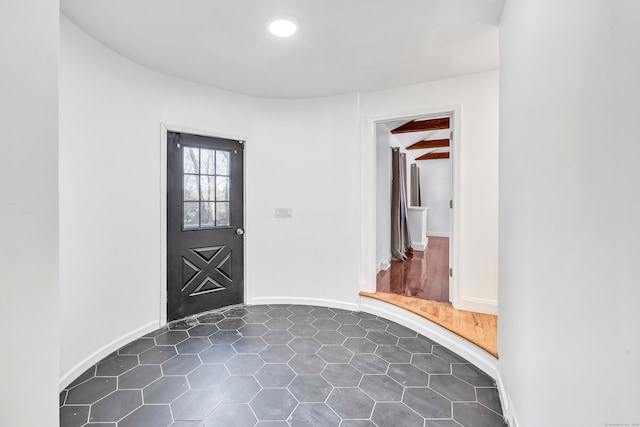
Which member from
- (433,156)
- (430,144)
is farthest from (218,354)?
(433,156)

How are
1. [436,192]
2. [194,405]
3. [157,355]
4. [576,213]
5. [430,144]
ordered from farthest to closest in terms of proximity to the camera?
[436,192] < [430,144] < [157,355] < [194,405] < [576,213]

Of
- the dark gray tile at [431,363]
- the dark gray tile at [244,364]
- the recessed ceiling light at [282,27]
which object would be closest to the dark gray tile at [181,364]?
the dark gray tile at [244,364]

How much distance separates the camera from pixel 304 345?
8.25 feet

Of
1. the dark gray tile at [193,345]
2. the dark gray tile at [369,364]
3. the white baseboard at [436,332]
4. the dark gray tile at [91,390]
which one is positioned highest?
the white baseboard at [436,332]

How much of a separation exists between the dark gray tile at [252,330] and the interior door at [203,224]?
0.62 metres

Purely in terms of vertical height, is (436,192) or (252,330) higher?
(436,192)

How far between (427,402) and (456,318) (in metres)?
1.06

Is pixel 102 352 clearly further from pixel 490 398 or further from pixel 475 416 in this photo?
pixel 490 398

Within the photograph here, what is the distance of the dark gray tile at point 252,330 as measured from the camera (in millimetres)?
2717

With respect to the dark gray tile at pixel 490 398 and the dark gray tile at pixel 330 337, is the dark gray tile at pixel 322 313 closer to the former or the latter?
the dark gray tile at pixel 330 337

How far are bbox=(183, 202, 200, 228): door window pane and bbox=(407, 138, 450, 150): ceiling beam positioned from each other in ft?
19.6

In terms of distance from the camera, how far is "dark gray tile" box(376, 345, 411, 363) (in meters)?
2.28

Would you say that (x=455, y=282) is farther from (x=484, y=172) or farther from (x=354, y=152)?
(x=354, y=152)

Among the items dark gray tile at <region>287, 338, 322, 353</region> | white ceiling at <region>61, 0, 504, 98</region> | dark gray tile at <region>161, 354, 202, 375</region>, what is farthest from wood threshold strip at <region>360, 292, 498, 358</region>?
white ceiling at <region>61, 0, 504, 98</region>
